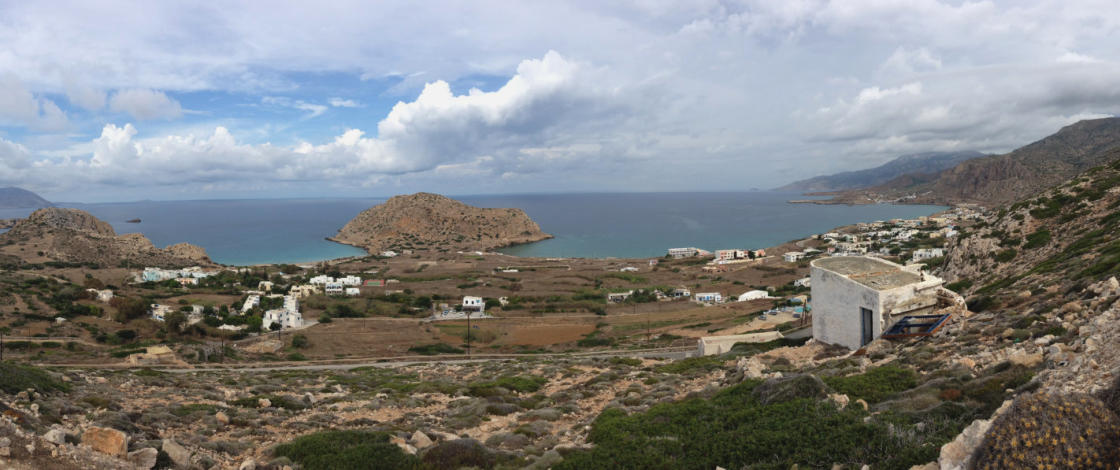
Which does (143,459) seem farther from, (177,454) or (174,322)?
(174,322)

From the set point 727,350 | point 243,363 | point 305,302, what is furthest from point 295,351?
point 727,350

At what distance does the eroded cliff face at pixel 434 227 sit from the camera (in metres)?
129

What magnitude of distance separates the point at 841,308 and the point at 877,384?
10044 mm

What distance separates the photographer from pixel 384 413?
14.3 m

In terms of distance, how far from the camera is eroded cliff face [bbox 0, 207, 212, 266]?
77.4 metres

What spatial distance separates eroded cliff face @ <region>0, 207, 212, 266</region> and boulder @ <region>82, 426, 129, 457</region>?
94.8 m

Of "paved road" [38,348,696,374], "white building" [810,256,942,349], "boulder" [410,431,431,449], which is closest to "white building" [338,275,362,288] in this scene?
"paved road" [38,348,696,374]

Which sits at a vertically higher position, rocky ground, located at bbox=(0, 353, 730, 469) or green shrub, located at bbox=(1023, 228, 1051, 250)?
green shrub, located at bbox=(1023, 228, 1051, 250)

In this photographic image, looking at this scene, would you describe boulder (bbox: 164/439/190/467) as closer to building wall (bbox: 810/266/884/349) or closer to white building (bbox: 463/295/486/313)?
building wall (bbox: 810/266/884/349)

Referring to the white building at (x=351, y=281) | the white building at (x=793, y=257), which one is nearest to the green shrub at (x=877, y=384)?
the white building at (x=351, y=281)

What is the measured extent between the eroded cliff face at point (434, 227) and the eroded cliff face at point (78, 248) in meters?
40.0

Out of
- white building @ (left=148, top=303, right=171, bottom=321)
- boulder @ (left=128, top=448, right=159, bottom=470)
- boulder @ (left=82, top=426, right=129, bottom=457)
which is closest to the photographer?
boulder @ (left=82, top=426, right=129, bottom=457)

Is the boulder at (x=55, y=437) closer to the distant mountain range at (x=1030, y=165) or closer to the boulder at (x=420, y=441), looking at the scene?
the boulder at (x=420, y=441)

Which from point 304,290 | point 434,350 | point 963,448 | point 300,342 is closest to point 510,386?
point 963,448
